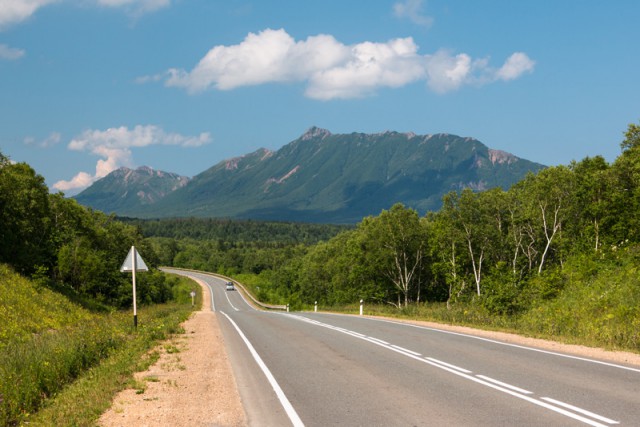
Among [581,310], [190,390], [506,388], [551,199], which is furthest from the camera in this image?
[551,199]

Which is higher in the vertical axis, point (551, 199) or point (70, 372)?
point (551, 199)

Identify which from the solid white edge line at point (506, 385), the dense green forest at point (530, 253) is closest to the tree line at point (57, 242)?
the dense green forest at point (530, 253)

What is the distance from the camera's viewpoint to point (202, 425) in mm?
7262

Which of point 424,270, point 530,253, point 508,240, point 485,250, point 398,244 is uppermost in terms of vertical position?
point 508,240

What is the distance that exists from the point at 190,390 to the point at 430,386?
444cm

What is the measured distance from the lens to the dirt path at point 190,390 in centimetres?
766

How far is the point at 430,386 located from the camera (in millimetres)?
9359

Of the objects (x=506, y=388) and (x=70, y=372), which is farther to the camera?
(x=70, y=372)

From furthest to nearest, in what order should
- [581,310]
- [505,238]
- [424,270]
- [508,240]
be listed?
[424,270], [505,238], [508,240], [581,310]

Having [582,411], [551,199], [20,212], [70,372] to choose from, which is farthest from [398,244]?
[582,411]

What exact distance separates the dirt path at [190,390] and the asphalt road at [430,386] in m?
0.38

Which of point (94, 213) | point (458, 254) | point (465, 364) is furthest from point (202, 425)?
point (94, 213)

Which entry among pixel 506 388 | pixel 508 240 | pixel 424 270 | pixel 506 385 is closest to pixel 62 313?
pixel 506 385

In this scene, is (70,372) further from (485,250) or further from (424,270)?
(424,270)
